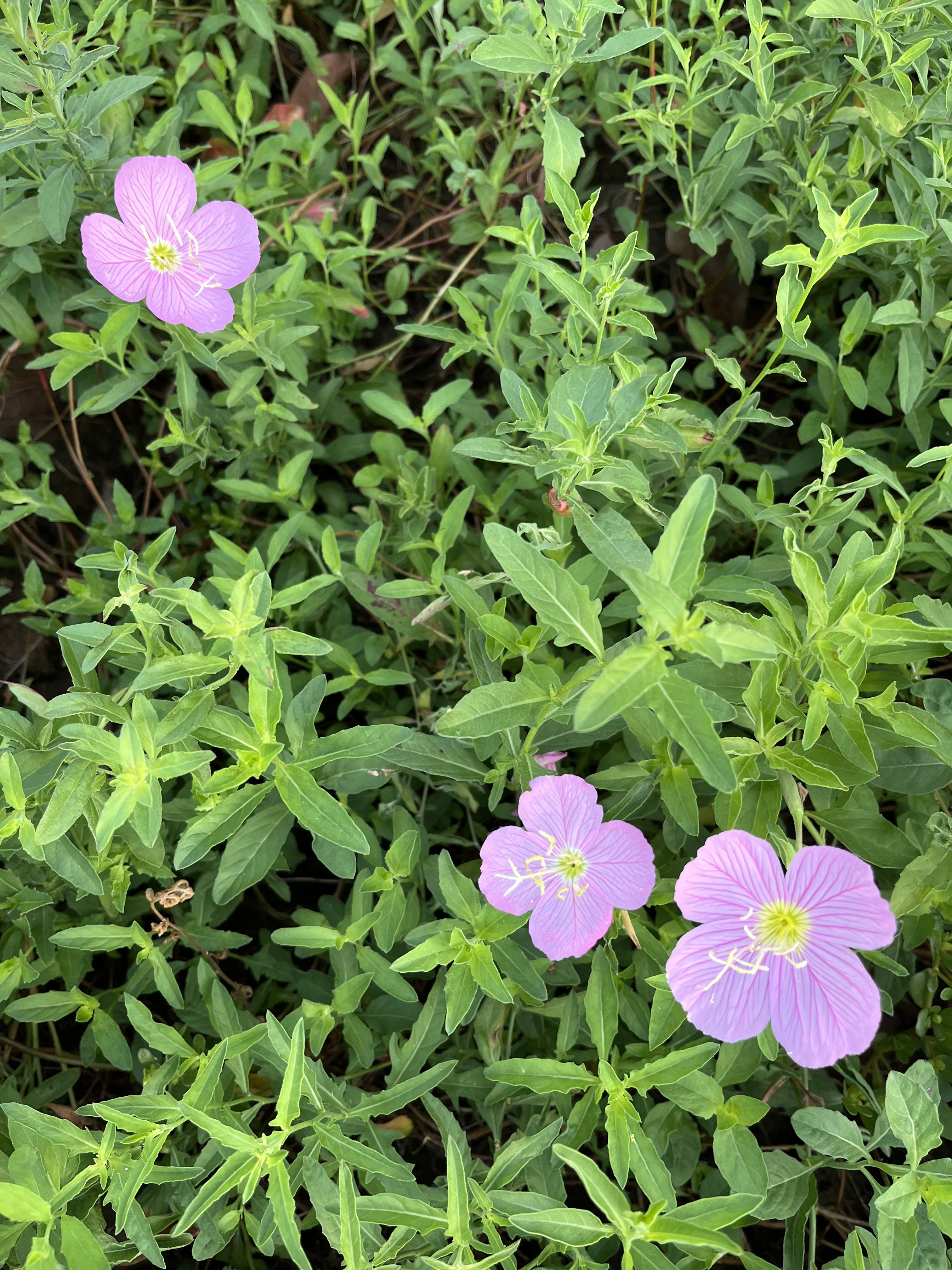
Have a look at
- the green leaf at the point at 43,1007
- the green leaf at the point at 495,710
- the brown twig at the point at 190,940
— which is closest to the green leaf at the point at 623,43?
the green leaf at the point at 495,710

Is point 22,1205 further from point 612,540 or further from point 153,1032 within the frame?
point 612,540

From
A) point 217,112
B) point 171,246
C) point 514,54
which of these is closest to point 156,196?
point 171,246

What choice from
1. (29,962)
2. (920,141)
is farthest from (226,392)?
(920,141)

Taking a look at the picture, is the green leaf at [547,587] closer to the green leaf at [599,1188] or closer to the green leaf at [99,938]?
the green leaf at [599,1188]

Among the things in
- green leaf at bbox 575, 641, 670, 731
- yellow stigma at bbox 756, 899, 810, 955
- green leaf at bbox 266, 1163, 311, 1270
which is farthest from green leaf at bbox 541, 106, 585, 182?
green leaf at bbox 266, 1163, 311, 1270

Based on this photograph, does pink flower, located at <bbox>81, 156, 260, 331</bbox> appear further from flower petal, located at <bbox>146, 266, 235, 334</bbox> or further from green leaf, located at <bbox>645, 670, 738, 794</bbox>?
green leaf, located at <bbox>645, 670, 738, 794</bbox>

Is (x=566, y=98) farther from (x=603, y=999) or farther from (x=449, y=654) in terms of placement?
(x=603, y=999)
